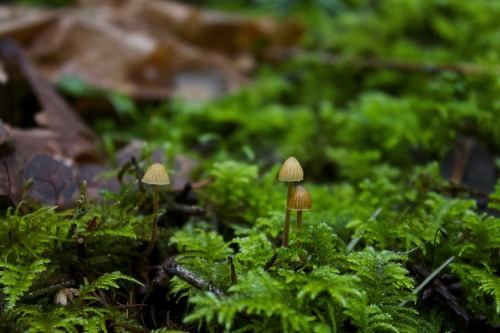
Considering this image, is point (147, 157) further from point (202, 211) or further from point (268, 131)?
point (268, 131)

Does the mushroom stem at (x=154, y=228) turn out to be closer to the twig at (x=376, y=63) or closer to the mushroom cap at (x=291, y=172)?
the mushroom cap at (x=291, y=172)

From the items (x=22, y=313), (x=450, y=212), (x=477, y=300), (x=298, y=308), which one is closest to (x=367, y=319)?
(x=298, y=308)

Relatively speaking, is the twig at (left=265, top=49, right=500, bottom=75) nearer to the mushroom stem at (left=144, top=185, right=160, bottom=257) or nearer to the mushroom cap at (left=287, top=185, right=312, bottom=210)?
the mushroom cap at (left=287, top=185, right=312, bottom=210)

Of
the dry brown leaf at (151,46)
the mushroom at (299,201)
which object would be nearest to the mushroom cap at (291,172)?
the mushroom at (299,201)

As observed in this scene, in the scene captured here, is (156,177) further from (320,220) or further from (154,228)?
(320,220)

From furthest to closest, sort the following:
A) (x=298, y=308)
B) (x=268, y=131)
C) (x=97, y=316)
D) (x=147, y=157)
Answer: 1. (x=268, y=131)
2. (x=147, y=157)
3. (x=97, y=316)
4. (x=298, y=308)
